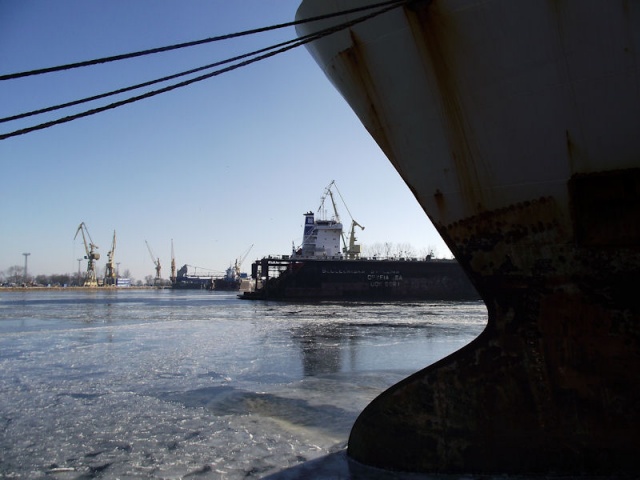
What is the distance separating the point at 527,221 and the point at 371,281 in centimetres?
3984

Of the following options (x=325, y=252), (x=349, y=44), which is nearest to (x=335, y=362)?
(x=349, y=44)

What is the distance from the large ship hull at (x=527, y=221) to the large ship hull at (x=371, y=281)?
127 feet

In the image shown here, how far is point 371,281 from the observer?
142 ft

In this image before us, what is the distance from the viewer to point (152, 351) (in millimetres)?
11125

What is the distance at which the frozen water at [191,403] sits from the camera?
396 cm

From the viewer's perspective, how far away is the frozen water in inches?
156

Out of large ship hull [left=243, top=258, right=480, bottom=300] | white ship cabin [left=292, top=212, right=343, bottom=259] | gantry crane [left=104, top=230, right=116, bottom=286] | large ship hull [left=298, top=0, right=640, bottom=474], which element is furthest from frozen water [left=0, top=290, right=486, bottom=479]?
gantry crane [left=104, top=230, right=116, bottom=286]

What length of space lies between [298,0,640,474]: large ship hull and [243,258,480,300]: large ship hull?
38693mm

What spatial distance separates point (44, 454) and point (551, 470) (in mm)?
4585

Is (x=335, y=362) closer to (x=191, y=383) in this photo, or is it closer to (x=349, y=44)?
(x=191, y=383)

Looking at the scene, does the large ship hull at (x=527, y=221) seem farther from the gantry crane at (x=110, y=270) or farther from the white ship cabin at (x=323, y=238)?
the gantry crane at (x=110, y=270)

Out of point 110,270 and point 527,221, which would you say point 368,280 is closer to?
point 527,221

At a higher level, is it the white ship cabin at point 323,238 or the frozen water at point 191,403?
the white ship cabin at point 323,238

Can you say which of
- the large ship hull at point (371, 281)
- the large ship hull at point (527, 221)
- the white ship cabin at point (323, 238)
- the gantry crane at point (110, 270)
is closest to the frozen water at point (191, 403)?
the large ship hull at point (527, 221)
